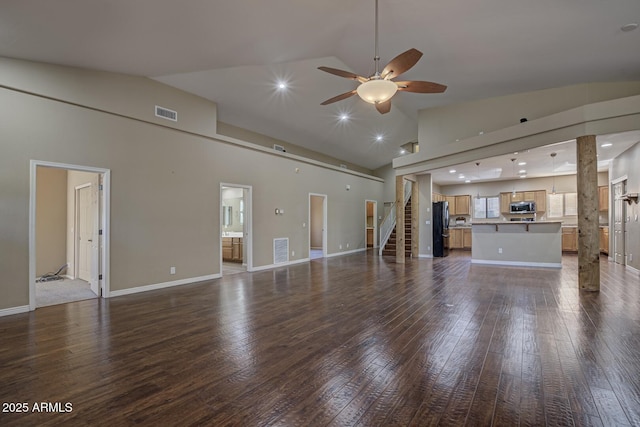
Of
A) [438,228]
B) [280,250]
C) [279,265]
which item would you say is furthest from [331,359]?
[438,228]

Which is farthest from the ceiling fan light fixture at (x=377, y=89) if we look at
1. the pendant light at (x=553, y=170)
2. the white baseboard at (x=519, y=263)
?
the white baseboard at (x=519, y=263)

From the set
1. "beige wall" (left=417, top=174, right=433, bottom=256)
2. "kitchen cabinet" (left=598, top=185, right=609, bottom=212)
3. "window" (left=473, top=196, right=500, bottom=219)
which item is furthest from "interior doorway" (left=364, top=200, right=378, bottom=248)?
"kitchen cabinet" (left=598, top=185, right=609, bottom=212)

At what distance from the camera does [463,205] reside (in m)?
12.6

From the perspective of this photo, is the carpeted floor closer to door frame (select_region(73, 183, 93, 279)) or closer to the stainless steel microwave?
door frame (select_region(73, 183, 93, 279))

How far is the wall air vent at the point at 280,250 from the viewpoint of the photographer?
8047 millimetres

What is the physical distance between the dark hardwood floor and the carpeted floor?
0.39 m

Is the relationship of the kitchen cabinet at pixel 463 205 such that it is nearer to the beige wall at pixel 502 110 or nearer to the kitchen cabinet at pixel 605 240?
the kitchen cabinet at pixel 605 240

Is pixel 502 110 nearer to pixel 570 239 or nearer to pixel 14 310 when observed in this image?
pixel 570 239

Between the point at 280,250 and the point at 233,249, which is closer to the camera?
the point at 280,250

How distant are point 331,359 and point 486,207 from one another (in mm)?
11772

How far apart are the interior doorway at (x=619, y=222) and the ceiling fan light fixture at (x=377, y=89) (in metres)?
7.53

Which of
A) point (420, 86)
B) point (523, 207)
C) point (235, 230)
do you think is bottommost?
point (235, 230)

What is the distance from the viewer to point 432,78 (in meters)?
6.07

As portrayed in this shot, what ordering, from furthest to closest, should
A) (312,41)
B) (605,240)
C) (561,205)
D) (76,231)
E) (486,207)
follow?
1. (486,207)
2. (561,205)
3. (605,240)
4. (76,231)
5. (312,41)
